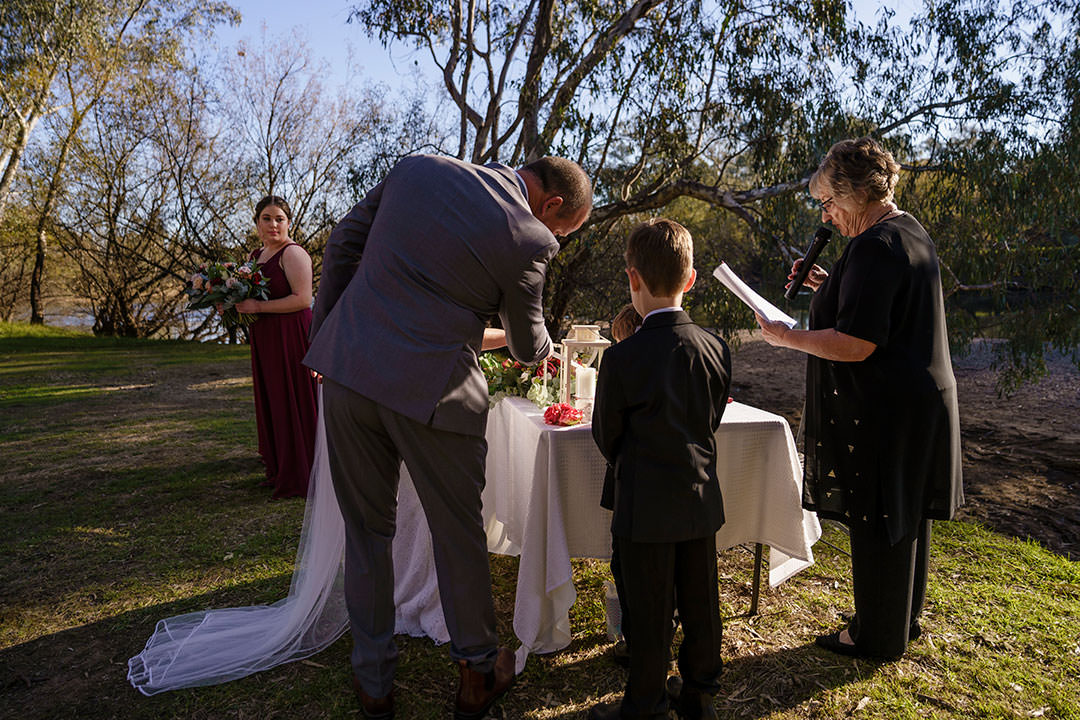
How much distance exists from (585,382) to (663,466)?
2.86 feet

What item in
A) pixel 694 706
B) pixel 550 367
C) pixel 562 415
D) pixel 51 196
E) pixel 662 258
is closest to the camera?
pixel 662 258

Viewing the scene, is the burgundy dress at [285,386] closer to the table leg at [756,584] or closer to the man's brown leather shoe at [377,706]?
the man's brown leather shoe at [377,706]

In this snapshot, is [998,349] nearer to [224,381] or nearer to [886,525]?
[886,525]

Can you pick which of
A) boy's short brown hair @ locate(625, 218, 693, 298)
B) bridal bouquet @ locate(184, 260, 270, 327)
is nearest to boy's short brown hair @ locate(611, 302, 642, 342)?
boy's short brown hair @ locate(625, 218, 693, 298)

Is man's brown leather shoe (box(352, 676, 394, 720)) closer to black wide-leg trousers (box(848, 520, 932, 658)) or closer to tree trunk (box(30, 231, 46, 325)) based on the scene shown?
black wide-leg trousers (box(848, 520, 932, 658))

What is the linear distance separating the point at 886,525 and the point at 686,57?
28.7 feet

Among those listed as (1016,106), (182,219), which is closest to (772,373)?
(1016,106)

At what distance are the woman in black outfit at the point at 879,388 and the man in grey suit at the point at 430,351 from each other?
39.8 inches

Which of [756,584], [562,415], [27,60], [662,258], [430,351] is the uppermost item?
[27,60]

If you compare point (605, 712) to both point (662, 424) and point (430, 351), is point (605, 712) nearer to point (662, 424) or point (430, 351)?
point (662, 424)

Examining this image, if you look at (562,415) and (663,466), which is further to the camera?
(562,415)

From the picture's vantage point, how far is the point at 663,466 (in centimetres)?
220

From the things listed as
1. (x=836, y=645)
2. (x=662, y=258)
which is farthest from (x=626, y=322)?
(x=836, y=645)

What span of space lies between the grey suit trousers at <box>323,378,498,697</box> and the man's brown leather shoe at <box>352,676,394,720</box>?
0.03m
